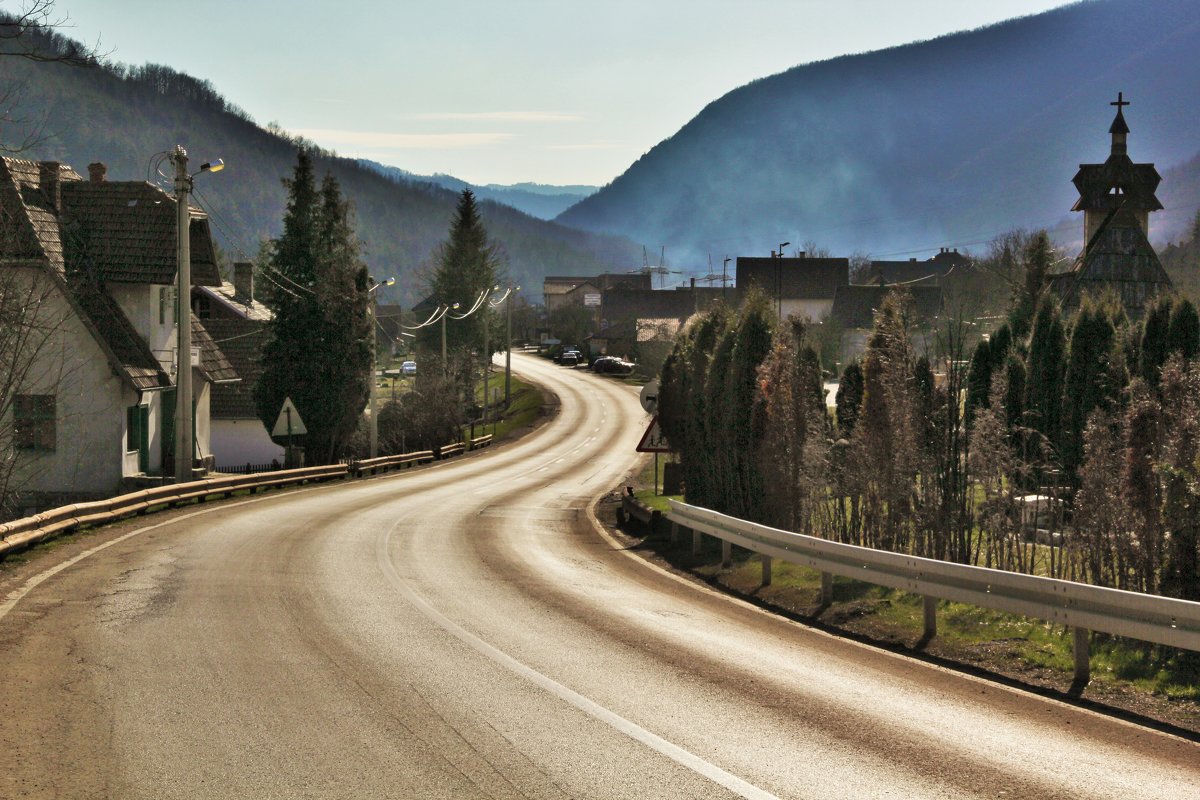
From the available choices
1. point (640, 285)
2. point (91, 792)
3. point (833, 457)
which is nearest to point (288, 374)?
point (833, 457)

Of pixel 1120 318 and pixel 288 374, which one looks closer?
pixel 1120 318

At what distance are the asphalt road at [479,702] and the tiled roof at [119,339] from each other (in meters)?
18.6

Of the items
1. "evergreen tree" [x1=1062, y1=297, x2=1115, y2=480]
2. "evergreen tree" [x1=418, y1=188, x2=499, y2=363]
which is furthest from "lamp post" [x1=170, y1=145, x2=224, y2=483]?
"evergreen tree" [x1=418, y1=188, x2=499, y2=363]

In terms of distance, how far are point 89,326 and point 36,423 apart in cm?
316

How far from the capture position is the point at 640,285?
196 m

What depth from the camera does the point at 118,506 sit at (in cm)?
2281

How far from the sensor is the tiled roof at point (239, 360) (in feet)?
193

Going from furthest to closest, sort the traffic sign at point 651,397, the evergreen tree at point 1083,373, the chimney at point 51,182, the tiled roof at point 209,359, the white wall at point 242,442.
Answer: the white wall at point 242,442
the tiled roof at point 209,359
the chimney at point 51,182
the evergreen tree at point 1083,373
the traffic sign at point 651,397

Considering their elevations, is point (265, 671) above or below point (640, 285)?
below

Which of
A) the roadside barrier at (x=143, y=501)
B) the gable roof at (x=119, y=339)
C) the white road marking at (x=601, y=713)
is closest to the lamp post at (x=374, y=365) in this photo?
the roadside barrier at (x=143, y=501)

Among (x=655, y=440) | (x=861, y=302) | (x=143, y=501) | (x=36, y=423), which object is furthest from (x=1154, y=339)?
(x=861, y=302)

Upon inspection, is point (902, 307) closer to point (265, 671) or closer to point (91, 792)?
point (265, 671)

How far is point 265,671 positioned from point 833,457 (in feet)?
42.8

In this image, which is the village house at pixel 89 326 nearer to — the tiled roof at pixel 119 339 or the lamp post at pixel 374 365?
the tiled roof at pixel 119 339
